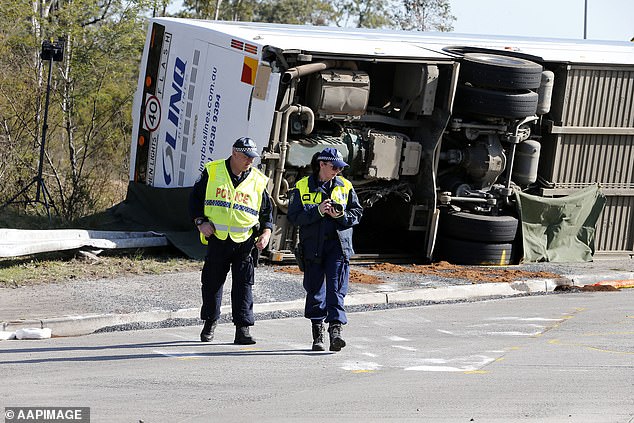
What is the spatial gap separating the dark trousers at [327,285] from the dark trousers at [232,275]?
52 cm

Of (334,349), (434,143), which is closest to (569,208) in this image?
(434,143)

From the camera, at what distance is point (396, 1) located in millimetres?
48656

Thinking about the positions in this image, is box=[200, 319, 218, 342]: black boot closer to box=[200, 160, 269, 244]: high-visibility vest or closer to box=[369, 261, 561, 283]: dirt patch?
box=[200, 160, 269, 244]: high-visibility vest

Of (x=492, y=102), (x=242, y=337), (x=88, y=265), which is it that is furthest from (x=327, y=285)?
(x=492, y=102)

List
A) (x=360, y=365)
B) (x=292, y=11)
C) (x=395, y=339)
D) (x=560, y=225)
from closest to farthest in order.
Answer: (x=360, y=365), (x=395, y=339), (x=560, y=225), (x=292, y=11)

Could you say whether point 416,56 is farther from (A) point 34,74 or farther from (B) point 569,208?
(A) point 34,74

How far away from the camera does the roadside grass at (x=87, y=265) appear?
38.1ft

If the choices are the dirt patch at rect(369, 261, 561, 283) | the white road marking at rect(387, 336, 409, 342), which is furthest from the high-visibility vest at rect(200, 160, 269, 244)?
the dirt patch at rect(369, 261, 561, 283)

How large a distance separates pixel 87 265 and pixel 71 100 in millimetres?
8612

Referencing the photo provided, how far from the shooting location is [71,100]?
2028 cm

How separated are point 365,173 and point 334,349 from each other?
525 centimetres

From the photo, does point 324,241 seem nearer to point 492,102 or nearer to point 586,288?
point 492,102

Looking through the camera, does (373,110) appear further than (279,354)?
Yes

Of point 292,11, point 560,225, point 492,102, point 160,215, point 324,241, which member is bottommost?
point 160,215
